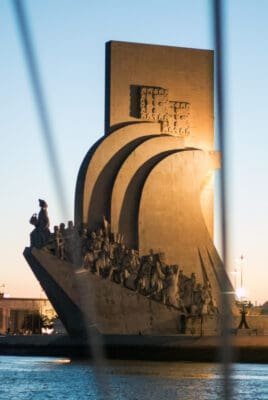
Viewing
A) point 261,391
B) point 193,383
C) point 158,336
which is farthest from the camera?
point 158,336

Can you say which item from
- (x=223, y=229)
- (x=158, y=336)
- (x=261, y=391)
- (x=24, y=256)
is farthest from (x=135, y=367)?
(x=223, y=229)

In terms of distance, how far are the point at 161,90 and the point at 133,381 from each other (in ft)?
43.1

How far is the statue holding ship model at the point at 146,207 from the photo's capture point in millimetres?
30125

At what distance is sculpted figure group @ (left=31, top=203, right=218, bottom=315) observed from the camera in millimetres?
29859

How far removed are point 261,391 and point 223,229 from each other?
57.0 feet

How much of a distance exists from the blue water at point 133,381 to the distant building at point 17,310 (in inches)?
1216

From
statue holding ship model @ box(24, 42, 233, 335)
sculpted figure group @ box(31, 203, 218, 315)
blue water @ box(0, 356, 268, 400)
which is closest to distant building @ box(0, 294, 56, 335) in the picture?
statue holding ship model @ box(24, 42, 233, 335)

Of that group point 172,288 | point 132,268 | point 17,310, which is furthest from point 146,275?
point 17,310

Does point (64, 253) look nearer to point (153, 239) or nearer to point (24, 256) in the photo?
point (24, 256)

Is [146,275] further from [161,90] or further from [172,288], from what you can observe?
[161,90]

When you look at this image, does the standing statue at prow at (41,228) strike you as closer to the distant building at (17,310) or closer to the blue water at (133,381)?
the blue water at (133,381)

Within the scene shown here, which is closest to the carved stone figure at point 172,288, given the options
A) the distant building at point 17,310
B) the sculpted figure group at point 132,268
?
the sculpted figure group at point 132,268

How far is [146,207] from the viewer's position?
32.1m

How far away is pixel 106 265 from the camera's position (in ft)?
98.8
